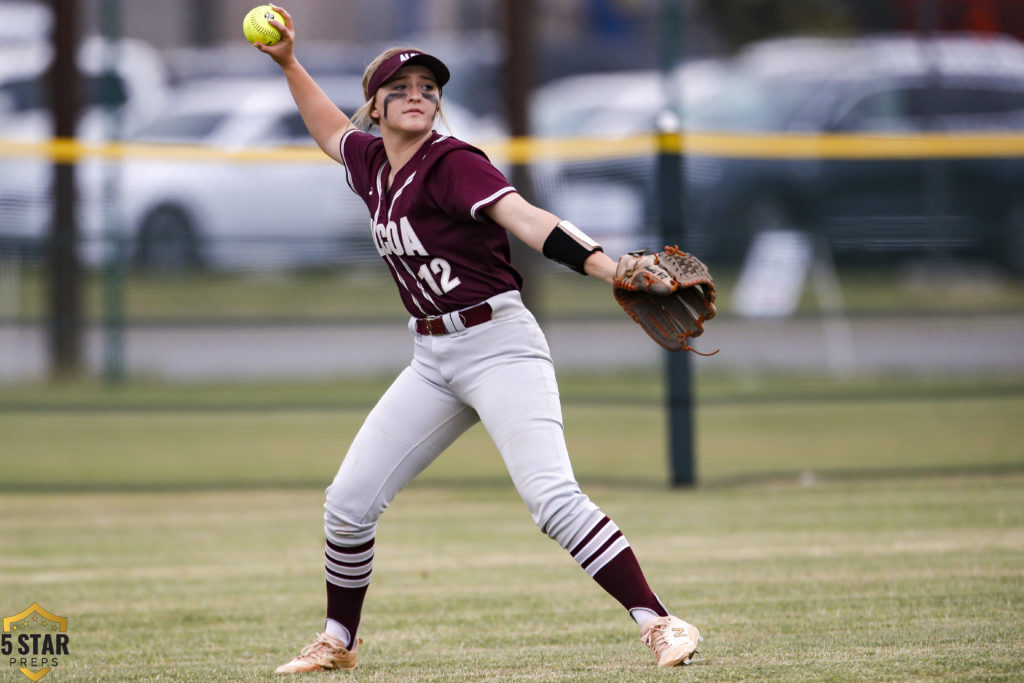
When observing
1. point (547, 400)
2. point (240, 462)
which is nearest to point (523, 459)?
point (547, 400)

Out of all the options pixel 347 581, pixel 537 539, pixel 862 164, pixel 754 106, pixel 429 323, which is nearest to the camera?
pixel 429 323

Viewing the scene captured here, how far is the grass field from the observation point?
14.2ft

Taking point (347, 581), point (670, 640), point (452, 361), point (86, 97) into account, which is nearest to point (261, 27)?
point (452, 361)

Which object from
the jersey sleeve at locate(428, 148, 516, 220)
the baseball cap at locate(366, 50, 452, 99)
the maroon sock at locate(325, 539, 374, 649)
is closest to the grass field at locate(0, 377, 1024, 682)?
the maroon sock at locate(325, 539, 374, 649)

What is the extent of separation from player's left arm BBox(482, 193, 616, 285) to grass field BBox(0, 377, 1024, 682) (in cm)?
115

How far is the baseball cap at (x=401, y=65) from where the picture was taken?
414cm

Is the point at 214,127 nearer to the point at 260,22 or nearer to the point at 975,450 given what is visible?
the point at 975,450

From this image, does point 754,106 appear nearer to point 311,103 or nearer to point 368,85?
point 311,103

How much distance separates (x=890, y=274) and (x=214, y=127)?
31.2ft

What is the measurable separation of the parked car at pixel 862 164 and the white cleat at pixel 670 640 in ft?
14.6

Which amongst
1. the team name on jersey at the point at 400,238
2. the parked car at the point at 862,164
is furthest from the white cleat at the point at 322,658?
the parked car at the point at 862,164

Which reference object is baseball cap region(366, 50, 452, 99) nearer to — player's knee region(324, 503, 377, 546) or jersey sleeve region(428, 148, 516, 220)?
jersey sleeve region(428, 148, 516, 220)

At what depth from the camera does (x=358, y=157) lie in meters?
4.42

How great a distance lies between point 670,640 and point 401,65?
185 cm
